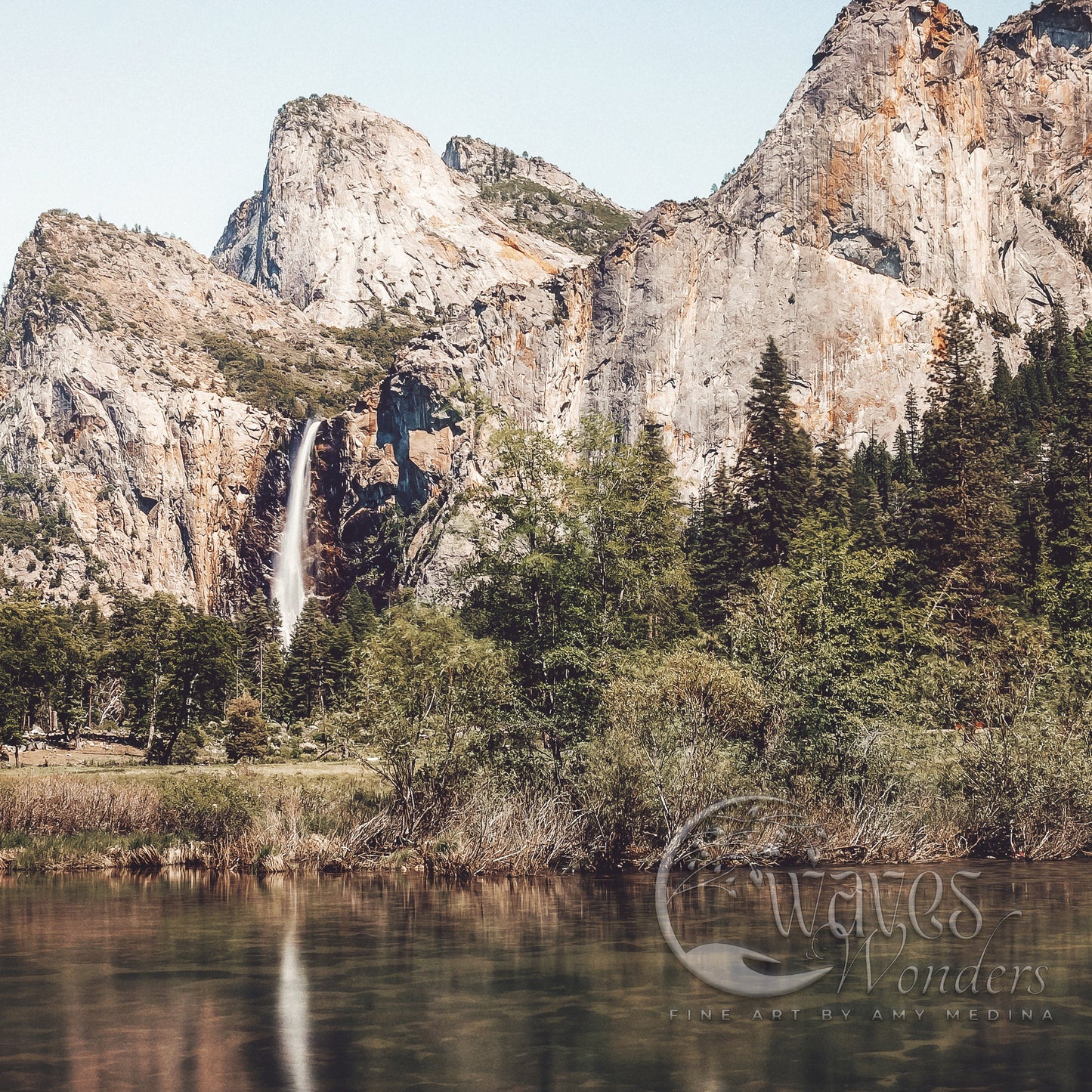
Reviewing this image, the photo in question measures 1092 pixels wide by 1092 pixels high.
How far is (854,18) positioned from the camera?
16512 centimetres

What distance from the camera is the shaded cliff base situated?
28047 mm

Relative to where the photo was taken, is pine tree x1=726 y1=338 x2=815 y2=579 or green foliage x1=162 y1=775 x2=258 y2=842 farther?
pine tree x1=726 y1=338 x2=815 y2=579

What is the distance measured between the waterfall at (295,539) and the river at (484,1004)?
13846 cm

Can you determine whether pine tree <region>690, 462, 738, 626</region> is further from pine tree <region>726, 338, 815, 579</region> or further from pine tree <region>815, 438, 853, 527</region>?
pine tree <region>815, 438, 853, 527</region>

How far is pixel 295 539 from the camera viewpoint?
168375mm

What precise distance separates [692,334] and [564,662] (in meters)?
121

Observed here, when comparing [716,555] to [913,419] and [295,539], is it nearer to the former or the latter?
[913,419]

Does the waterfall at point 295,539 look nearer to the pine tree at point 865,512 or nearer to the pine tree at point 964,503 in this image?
the pine tree at point 865,512

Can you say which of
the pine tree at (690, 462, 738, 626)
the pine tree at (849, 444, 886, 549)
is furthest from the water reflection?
the pine tree at (849, 444, 886, 549)

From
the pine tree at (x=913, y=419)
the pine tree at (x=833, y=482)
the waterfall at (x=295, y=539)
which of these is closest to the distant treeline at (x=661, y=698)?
the pine tree at (x=833, y=482)

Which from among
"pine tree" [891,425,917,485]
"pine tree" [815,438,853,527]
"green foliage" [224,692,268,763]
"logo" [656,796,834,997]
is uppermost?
"pine tree" [891,425,917,485]

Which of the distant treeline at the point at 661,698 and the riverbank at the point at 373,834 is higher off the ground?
the distant treeline at the point at 661,698

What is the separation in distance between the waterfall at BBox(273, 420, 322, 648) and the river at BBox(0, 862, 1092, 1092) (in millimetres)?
138459

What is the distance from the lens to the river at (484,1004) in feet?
42.2
